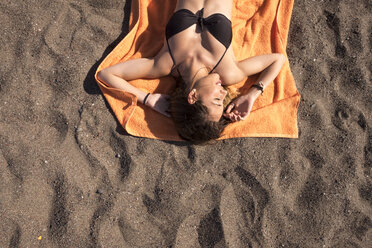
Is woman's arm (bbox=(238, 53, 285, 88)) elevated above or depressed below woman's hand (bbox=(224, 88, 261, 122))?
above

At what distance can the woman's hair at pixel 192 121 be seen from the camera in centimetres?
255

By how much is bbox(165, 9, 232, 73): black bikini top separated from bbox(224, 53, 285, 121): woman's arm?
0.31m

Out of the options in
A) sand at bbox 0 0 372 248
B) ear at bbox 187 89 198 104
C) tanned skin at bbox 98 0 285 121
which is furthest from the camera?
tanned skin at bbox 98 0 285 121

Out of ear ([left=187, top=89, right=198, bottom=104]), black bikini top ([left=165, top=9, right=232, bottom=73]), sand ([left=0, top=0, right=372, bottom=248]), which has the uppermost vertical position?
black bikini top ([left=165, top=9, right=232, bottom=73])

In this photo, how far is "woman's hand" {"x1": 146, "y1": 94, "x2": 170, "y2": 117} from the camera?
2977mm

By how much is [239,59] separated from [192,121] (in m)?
1.02

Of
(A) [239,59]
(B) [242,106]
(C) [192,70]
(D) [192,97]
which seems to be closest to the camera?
(D) [192,97]

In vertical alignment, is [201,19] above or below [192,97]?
above

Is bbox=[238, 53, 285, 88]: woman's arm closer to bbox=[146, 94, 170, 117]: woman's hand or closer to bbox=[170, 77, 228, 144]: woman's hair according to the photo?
bbox=[170, 77, 228, 144]: woman's hair

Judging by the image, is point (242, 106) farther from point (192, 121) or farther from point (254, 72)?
point (192, 121)

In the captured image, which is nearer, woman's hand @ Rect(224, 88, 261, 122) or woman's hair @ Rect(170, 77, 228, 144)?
woman's hair @ Rect(170, 77, 228, 144)

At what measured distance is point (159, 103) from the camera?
300 cm

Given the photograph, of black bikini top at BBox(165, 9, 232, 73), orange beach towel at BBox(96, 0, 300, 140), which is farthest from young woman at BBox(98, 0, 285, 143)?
orange beach towel at BBox(96, 0, 300, 140)

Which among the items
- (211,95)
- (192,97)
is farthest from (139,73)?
(211,95)
